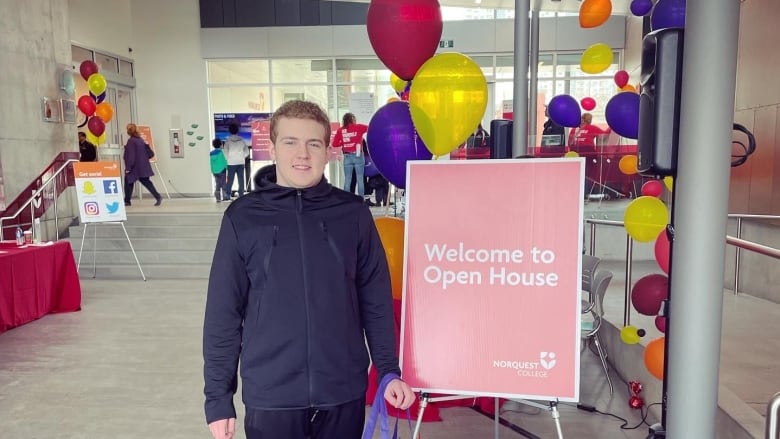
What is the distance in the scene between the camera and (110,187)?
6859 mm

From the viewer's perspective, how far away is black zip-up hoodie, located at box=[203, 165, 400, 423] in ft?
5.02

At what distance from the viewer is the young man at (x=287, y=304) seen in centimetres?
153

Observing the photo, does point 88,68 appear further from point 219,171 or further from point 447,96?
point 447,96

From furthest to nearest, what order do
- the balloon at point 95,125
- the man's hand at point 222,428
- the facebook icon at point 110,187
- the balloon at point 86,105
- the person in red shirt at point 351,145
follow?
1. the person in red shirt at point 351,145
2. the balloon at point 86,105
3. the balloon at point 95,125
4. the facebook icon at point 110,187
5. the man's hand at point 222,428

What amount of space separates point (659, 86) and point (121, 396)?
3.55 meters

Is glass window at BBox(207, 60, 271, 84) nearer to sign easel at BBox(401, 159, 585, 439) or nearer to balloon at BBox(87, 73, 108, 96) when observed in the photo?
balloon at BBox(87, 73, 108, 96)

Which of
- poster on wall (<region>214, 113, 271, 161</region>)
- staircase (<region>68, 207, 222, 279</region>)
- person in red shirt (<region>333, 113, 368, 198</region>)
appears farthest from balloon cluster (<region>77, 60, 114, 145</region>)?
poster on wall (<region>214, 113, 271, 161</region>)

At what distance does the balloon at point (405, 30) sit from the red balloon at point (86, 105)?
7.17 meters

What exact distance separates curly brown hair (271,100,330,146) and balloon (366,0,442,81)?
120cm

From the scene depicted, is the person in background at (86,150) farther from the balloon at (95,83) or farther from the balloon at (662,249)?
the balloon at (662,249)

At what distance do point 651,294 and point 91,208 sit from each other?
20.8 feet

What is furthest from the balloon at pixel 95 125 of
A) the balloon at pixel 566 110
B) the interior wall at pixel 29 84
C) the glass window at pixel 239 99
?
the balloon at pixel 566 110

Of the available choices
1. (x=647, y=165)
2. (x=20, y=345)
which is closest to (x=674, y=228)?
(x=647, y=165)

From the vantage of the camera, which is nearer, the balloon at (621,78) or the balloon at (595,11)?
the balloon at (595,11)
